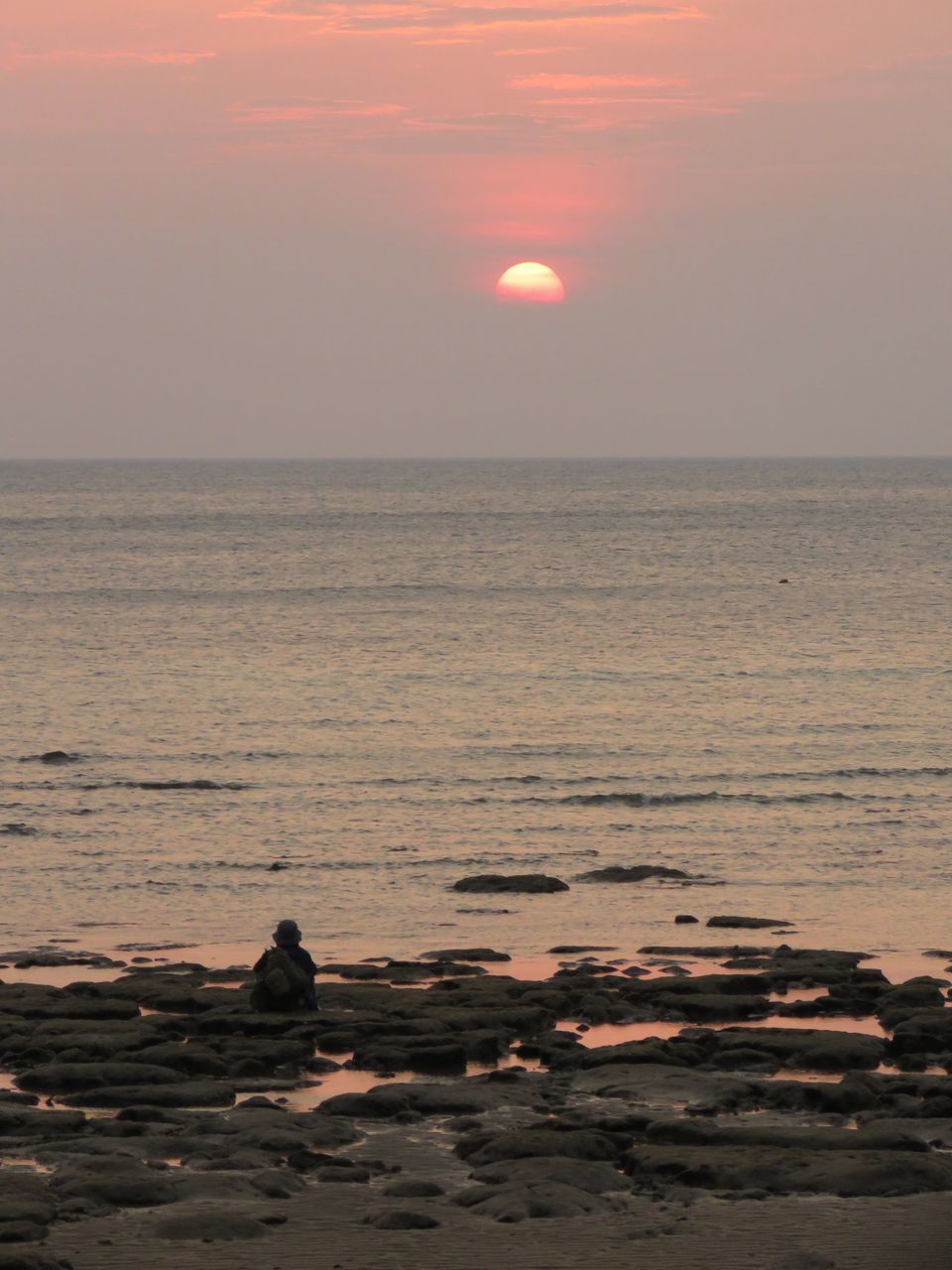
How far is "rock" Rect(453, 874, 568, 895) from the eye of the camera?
93.5ft

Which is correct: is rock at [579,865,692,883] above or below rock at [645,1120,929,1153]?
above

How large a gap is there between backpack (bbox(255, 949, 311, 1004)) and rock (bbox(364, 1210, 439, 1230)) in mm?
6704

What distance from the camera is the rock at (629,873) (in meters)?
29.7

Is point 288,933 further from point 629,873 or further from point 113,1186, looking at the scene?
point 629,873

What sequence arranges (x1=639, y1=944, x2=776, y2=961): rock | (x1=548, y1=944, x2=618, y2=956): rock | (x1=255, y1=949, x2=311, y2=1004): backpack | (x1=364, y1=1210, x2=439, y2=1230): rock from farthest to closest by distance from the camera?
(x1=548, y1=944, x2=618, y2=956): rock < (x1=639, y1=944, x2=776, y2=961): rock < (x1=255, y1=949, x2=311, y2=1004): backpack < (x1=364, y1=1210, x2=439, y2=1230): rock

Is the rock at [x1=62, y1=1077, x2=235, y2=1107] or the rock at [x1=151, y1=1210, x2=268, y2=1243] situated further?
the rock at [x1=62, y1=1077, x2=235, y2=1107]

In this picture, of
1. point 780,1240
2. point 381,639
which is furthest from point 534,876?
point 381,639

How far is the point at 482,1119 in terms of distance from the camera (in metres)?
15.4

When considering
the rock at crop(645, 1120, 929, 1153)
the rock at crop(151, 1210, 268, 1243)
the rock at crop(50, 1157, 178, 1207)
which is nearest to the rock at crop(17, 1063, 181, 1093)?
the rock at crop(50, 1157, 178, 1207)

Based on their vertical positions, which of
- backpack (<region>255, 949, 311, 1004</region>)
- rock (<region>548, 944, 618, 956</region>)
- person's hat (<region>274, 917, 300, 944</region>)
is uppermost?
person's hat (<region>274, 917, 300, 944</region>)

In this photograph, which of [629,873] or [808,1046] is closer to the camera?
[808,1046]

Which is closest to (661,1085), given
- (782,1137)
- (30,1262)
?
(782,1137)

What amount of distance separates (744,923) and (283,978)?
8975mm

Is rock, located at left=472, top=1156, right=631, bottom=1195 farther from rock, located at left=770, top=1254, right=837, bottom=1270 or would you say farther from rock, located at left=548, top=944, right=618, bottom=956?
rock, located at left=548, top=944, right=618, bottom=956
